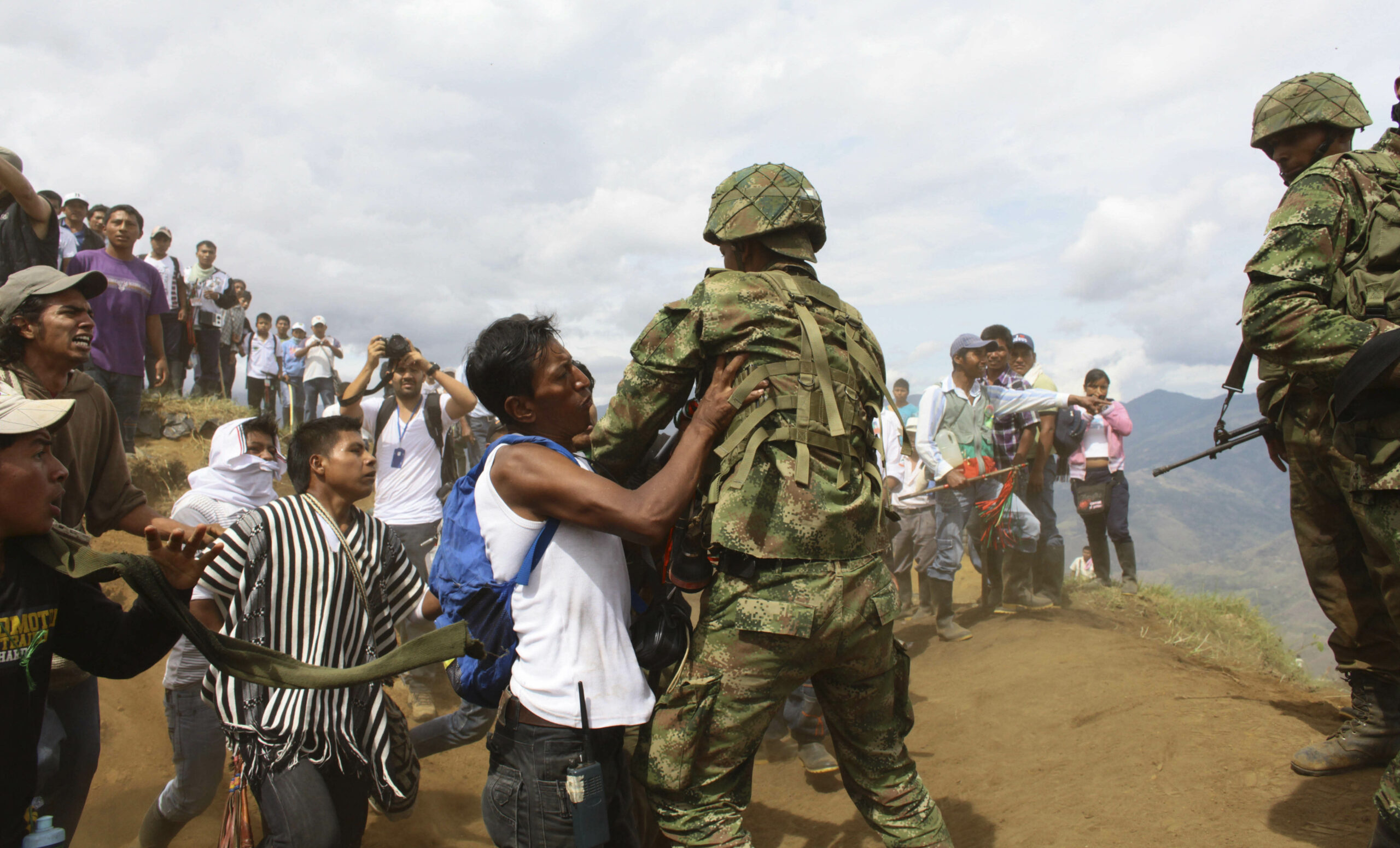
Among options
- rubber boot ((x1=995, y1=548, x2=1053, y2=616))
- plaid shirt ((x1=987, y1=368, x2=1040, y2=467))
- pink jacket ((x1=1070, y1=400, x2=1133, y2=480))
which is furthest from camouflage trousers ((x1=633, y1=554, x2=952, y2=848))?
pink jacket ((x1=1070, y1=400, x2=1133, y2=480))

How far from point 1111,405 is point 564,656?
7.83m

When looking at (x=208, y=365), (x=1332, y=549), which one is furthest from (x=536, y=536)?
(x=208, y=365)

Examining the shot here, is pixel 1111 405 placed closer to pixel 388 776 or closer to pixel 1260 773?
pixel 1260 773

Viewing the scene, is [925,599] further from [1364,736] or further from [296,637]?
[296,637]

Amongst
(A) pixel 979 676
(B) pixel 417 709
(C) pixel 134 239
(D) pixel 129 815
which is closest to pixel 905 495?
(A) pixel 979 676

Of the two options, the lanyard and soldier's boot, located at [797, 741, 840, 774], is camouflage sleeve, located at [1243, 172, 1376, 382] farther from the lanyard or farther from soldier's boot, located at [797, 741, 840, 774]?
the lanyard

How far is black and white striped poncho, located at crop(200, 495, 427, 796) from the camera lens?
9.01ft

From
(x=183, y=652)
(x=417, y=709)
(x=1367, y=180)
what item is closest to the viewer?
(x=1367, y=180)

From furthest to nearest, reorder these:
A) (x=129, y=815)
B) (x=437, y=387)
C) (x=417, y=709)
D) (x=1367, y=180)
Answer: (x=437, y=387), (x=417, y=709), (x=129, y=815), (x=1367, y=180)

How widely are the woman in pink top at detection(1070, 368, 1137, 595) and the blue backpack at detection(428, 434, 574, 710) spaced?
736 cm

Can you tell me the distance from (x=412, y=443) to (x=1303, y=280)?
5.22 meters

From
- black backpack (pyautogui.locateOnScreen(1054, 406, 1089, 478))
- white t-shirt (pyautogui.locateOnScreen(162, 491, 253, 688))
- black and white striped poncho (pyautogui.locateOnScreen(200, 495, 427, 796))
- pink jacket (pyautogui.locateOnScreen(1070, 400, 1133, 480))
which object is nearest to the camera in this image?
black and white striped poncho (pyautogui.locateOnScreen(200, 495, 427, 796))

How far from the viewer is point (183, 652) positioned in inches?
143

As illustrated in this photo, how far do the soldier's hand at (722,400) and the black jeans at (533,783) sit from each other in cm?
92
